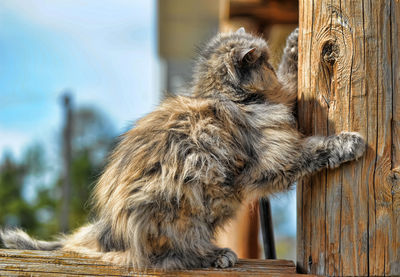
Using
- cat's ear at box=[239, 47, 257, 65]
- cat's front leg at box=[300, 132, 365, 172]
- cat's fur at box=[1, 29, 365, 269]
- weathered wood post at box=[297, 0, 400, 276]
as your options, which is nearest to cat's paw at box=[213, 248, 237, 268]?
cat's fur at box=[1, 29, 365, 269]

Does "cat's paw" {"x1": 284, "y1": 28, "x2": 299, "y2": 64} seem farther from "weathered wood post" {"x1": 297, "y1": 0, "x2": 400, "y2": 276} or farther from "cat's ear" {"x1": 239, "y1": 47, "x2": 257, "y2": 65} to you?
"weathered wood post" {"x1": 297, "y1": 0, "x2": 400, "y2": 276}

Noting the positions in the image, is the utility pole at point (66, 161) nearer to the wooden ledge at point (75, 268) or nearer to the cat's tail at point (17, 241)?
the cat's tail at point (17, 241)

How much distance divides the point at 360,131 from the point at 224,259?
2.89 ft

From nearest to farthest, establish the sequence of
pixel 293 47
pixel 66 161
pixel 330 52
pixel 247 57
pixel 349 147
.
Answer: pixel 349 147, pixel 330 52, pixel 247 57, pixel 293 47, pixel 66 161

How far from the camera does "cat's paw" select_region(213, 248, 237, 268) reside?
224cm

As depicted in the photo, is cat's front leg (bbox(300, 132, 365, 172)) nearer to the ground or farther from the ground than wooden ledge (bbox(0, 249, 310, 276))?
farther from the ground

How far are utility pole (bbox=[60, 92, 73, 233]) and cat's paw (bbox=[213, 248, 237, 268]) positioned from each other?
4.87 meters

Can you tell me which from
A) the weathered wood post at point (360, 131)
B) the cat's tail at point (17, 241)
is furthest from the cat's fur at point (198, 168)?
the cat's tail at point (17, 241)

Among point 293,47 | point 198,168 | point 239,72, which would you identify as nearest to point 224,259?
point 198,168

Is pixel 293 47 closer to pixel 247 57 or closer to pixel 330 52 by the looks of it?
pixel 247 57

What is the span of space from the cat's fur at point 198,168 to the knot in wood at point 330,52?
13.3 inches

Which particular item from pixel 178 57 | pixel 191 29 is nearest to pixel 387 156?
pixel 191 29

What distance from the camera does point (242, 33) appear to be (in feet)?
8.90

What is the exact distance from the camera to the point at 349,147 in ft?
6.45
